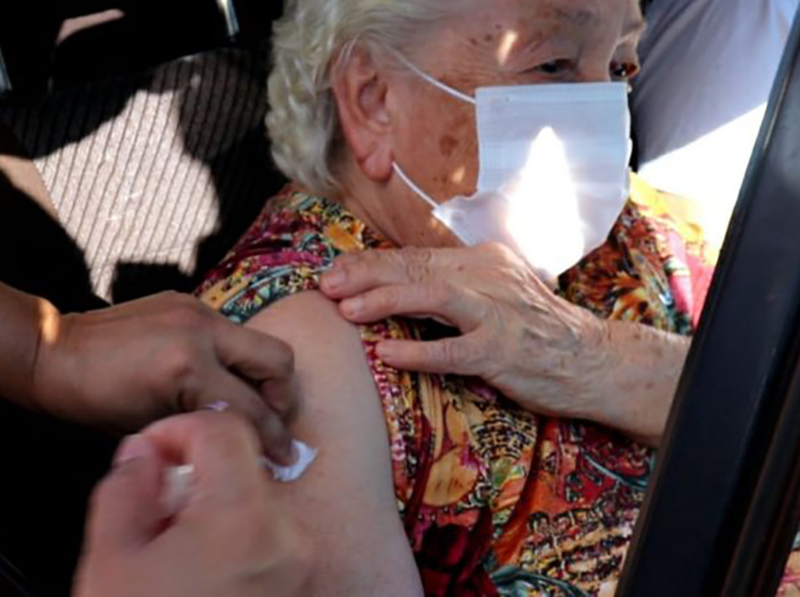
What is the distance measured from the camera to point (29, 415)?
4.29 feet

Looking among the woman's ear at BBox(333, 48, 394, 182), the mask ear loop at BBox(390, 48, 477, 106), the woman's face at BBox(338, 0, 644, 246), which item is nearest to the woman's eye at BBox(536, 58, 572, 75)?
the woman's face at BBox(338, 0, 644, 246)

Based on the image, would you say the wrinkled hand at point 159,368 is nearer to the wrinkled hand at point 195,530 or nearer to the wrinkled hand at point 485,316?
the wrinkled hand at point 485,316

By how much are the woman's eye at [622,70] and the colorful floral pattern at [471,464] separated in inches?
18.0

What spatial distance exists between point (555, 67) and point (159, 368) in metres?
0.75

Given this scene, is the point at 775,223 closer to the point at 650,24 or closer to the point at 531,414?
the point at 531,414

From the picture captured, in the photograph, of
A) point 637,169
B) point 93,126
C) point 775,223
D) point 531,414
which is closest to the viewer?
point 775,223

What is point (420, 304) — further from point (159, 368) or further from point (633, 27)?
point (633, 27)

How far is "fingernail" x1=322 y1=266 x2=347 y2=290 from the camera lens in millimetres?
1438

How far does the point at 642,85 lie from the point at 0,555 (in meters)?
1.99

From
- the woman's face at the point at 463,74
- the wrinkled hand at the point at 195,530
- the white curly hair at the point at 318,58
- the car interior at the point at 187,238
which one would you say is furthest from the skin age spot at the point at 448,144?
the wrinkled hand at the point at 195,530

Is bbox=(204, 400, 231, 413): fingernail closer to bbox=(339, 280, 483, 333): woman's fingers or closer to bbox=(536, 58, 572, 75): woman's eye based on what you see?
bbox=(339, 280, 483, 333): woman's fingers

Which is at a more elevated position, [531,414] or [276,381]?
[276,381]

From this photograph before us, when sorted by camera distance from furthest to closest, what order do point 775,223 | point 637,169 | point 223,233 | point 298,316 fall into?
point 637,169 → point 223,233 → point 298,316 → point 775,223

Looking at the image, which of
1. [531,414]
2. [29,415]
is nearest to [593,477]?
[531,414]
